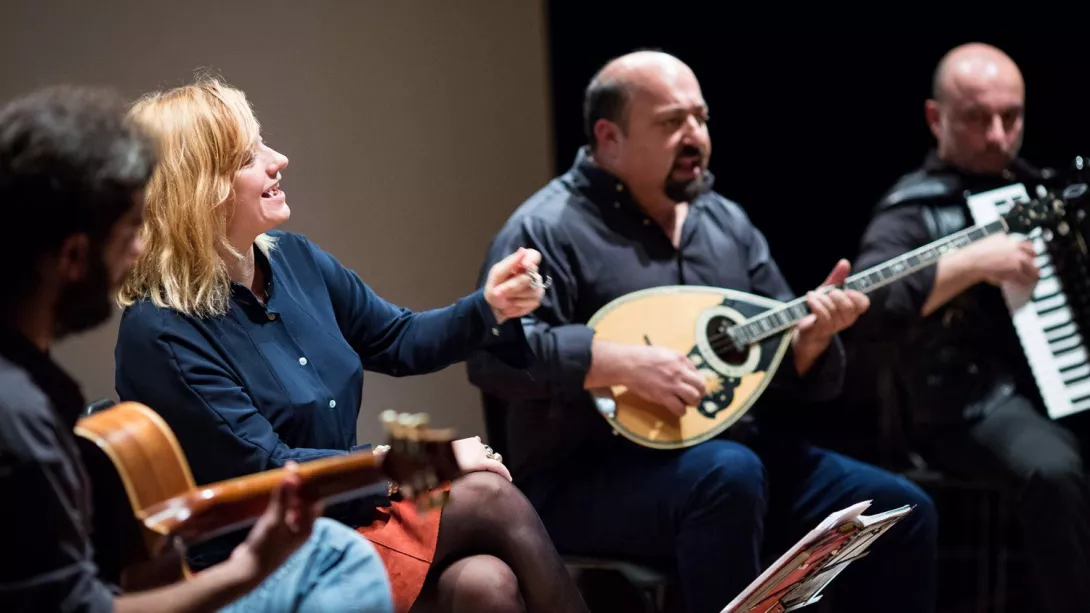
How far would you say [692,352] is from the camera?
320 cm

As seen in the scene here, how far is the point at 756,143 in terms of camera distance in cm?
475

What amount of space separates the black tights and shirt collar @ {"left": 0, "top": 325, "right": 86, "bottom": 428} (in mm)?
915

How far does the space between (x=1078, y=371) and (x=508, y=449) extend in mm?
1568

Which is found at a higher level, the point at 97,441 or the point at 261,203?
the point at 261,203

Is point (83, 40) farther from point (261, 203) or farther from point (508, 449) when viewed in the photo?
point (508, 449)

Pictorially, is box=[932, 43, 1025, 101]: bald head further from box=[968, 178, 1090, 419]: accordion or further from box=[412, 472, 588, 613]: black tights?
box=[412, 472, 588, 613]: black tights

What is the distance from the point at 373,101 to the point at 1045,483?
218 centimetres

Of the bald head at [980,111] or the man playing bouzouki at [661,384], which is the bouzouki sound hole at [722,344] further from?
the bald head at [980,111]

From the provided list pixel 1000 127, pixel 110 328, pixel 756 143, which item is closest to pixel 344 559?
pixel 110 328

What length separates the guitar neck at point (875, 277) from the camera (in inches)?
127

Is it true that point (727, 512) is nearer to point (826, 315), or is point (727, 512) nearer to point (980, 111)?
point (826, 315)

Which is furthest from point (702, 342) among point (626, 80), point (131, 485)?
Answer: point (131, 485)

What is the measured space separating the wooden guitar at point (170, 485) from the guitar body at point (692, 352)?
1.28m

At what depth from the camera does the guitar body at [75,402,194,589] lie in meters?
1.75
